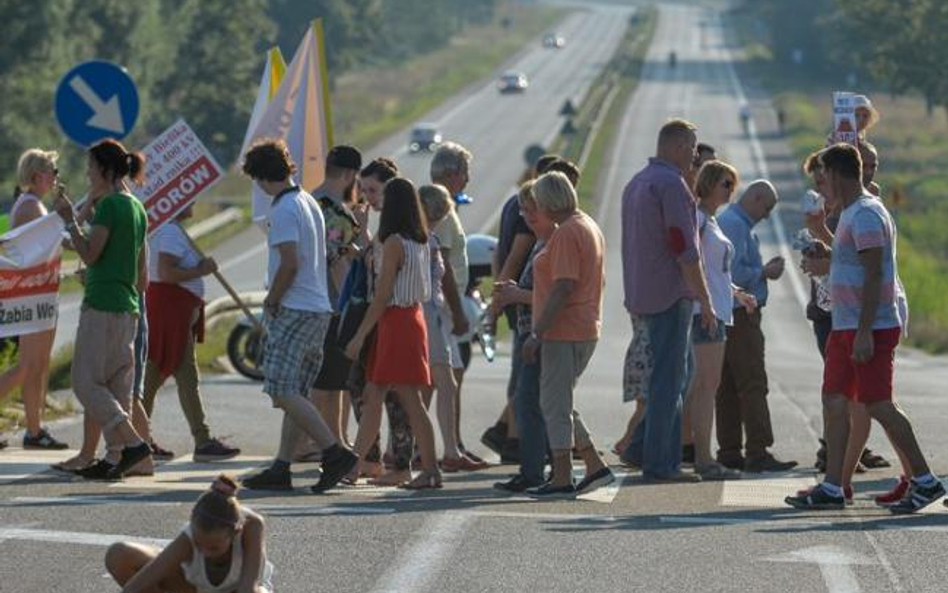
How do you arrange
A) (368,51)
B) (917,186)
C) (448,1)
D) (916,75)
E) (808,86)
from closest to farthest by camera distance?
(917,186) → (916,75) → (808,86) → (368,51) → (448,1)

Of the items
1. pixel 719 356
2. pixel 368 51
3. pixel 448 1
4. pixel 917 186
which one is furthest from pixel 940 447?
pixel 448 1

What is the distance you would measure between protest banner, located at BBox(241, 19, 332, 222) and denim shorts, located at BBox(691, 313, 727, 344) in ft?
11.6

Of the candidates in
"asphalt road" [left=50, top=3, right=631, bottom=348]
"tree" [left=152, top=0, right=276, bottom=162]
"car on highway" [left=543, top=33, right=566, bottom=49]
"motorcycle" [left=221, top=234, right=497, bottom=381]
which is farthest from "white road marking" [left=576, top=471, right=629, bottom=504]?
"car on highway" [left=543, top=33, right=566, bottom=49]

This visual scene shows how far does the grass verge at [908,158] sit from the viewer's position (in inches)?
1711

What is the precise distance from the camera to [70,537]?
11273mm

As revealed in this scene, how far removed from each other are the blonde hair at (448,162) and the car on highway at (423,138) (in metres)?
81.6

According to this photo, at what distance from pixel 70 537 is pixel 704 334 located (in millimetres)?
4453

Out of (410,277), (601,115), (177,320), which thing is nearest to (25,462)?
(177,320)

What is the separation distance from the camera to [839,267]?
41.1ft

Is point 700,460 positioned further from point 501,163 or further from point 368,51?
point 368,51

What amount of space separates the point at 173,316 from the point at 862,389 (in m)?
4.50

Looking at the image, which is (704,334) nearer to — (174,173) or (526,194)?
(526,194)

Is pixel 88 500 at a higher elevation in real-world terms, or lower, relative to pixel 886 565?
lower

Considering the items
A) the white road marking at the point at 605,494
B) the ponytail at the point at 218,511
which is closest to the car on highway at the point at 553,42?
the white road marking at the point at 605,494
